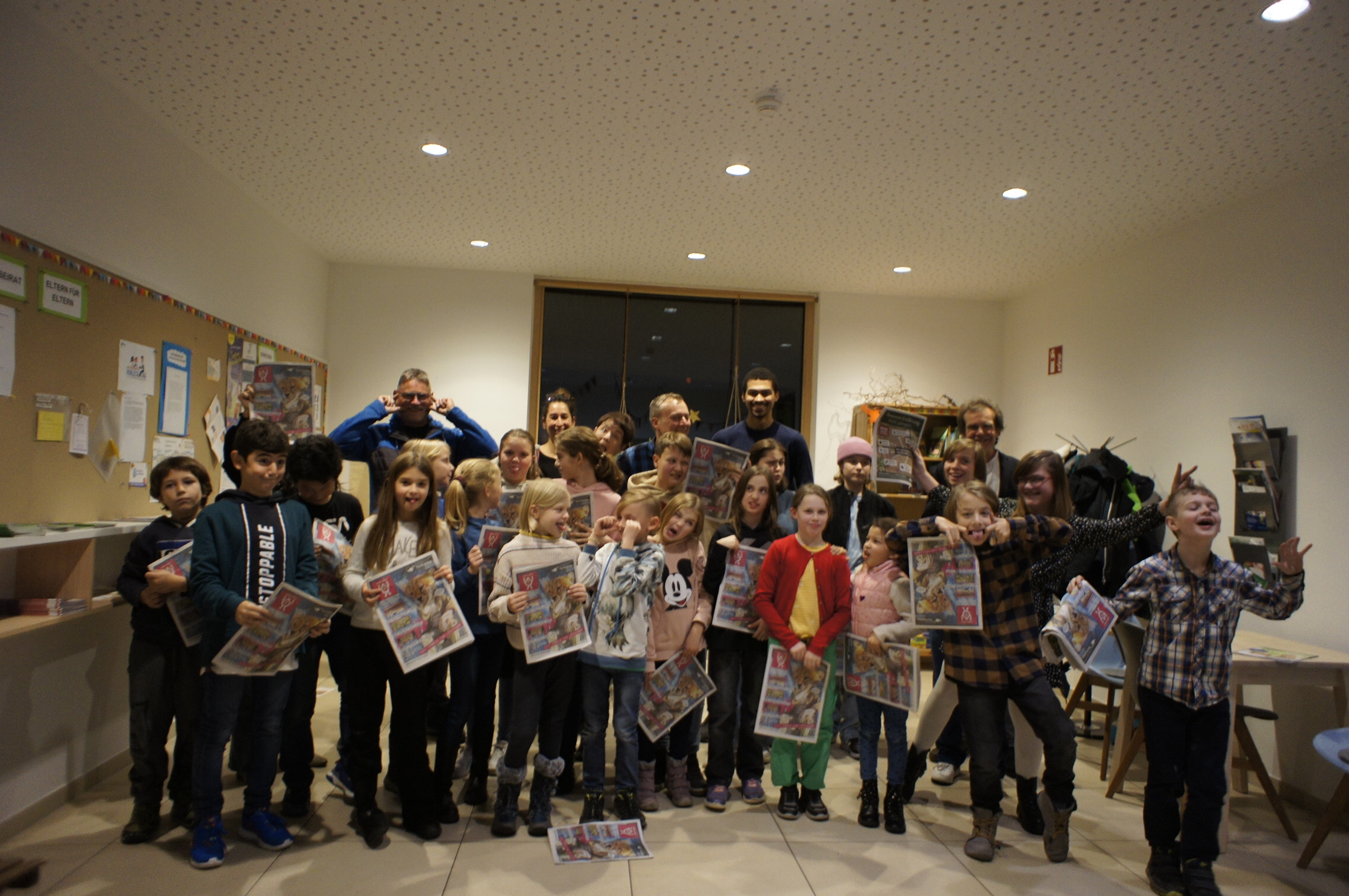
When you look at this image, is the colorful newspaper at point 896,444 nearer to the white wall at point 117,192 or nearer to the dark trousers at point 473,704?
the dark trousers at point 473,704

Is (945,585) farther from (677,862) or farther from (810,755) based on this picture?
(677,862)

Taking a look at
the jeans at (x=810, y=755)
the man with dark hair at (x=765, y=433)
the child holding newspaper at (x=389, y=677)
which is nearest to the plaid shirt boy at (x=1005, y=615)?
the jeans at (x=810, y=755)

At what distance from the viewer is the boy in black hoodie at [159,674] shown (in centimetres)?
256

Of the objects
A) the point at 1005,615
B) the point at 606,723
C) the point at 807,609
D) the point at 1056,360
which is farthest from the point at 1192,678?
the point at 1056,360

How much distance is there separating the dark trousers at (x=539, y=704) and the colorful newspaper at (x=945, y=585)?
121 cm

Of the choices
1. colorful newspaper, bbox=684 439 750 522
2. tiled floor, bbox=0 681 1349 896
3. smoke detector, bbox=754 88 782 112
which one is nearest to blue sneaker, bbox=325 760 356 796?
tiled floor, bbox=0 681 1349 896

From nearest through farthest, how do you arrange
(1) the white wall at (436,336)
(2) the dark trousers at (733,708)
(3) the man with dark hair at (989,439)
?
(2) the dark trousers at (733,708)
(3) the man with dark hair at (989,439)
(1) the white wall at (436,336)

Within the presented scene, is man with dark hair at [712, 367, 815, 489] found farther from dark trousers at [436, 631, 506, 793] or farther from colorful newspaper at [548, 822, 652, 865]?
colorful newspaper at [548, 822, 652, 865]

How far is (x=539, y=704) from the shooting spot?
8.87 feet

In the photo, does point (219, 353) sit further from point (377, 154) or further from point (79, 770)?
point (79, 770)

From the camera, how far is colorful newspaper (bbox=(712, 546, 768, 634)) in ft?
9.38

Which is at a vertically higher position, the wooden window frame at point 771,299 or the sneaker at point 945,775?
the wooden window frame at point 771,299

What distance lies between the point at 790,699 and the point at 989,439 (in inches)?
62.3

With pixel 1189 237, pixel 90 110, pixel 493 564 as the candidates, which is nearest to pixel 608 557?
pixel 493 564
